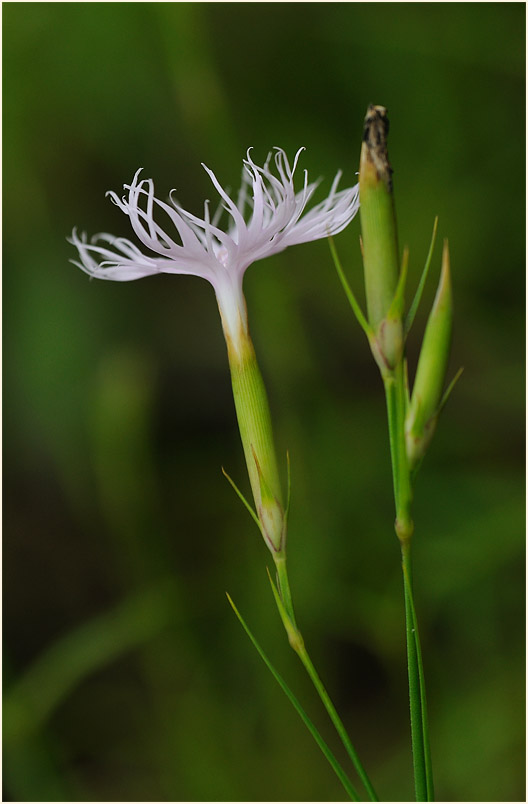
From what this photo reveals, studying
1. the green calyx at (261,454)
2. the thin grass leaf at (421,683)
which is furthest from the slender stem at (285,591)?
the thin grass leaf at (421,683)

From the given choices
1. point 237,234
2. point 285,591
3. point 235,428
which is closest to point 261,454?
point 285,591

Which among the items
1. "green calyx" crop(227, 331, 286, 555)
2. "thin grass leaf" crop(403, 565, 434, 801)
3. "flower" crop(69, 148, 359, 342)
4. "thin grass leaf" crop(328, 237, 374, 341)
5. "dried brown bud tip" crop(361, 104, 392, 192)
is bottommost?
Result: "thin grass leaf" crop(403, 565, 434, 801)

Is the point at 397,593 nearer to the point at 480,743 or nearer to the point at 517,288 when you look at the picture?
the point at 480,743

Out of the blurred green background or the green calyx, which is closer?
the green calyx

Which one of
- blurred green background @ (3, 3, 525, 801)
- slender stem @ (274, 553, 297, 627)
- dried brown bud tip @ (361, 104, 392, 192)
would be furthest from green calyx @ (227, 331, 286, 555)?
blurred green background @ (3, 3, 525, 801)

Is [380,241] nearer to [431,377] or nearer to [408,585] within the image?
[431,377]

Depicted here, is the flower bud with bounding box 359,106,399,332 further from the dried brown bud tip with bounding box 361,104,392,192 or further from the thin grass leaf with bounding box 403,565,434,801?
the thin grass leaf with bounding box 403,565,434,801

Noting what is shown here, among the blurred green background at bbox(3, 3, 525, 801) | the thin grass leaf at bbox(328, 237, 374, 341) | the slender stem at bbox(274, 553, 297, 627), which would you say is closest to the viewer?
the thin grass leaf at bbox(328, 237, 374, 341)
